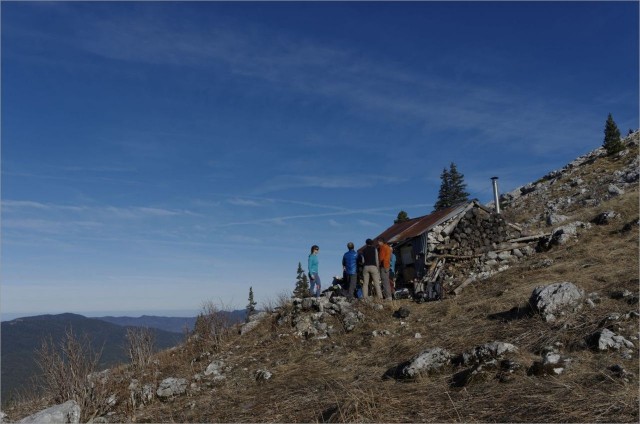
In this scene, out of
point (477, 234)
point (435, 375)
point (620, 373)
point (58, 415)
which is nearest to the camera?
point (620, 373)

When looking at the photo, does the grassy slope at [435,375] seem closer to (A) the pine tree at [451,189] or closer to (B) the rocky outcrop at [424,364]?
(B) the rocky outcrop at [424,364]

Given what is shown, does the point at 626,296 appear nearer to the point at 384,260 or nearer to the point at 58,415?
the point at 384,260

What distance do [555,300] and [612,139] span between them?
156 ft

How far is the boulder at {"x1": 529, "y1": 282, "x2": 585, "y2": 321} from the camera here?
28.8 ft

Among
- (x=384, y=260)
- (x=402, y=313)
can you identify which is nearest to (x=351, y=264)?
(x=384, y=260)

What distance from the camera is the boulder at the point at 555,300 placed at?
346 inches

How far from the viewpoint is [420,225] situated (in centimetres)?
1994

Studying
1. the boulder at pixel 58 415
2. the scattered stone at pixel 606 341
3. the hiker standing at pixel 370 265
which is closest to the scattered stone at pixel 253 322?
the hiker standing at pixel 370 265

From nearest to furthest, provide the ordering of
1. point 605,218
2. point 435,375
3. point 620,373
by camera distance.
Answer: point 620,373 → point 435,375 → point 605,218

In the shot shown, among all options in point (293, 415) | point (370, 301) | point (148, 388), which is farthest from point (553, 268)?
point (148, 388)

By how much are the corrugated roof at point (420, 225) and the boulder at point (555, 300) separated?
29.3 feet

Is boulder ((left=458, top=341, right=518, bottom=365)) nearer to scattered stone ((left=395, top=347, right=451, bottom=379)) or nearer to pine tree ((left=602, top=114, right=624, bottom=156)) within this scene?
scattered stone ((left=395, top=347, right=451, bottom=379))

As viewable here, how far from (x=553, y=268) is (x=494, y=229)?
6.07 meters

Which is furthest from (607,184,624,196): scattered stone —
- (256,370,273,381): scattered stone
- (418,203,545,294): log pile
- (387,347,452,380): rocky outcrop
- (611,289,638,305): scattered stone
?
(256,370,273,381): scattered stone
